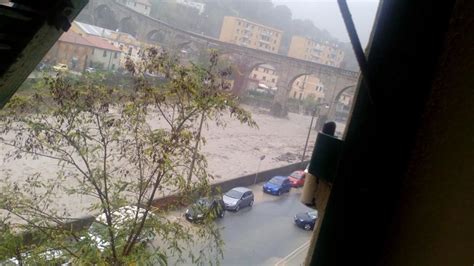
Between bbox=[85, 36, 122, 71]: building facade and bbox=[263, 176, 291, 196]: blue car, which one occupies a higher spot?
bbox=[85, 36, 122, 71]: building facade

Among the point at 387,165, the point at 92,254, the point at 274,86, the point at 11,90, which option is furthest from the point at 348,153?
the point at 274,86

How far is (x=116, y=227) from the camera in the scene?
2.17 m

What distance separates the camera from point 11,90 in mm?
608

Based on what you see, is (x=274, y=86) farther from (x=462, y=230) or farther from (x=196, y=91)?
(x=462, y=230)

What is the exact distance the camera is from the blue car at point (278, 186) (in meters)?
5.80

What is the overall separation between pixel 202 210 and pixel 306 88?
28.3ft

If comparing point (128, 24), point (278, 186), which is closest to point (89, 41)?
point (278, 186)

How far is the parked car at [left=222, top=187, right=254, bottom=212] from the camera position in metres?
4.79

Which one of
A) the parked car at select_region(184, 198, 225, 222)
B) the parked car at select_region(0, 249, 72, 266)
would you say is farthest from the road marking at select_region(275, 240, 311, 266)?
the parked car at select_region(0, 249, 72, 266)

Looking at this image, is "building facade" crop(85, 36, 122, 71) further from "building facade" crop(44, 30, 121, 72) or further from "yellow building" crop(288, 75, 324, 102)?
"yellow building" crop(288, 75, 324, 102)

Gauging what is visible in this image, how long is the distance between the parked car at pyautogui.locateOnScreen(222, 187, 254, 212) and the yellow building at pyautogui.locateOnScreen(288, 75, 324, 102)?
4559mm

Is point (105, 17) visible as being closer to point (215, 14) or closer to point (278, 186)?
point (215, 14)

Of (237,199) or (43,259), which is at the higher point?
(43,259)

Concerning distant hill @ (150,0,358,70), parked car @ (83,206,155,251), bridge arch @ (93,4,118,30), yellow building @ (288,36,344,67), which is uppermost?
distant hill @ (150,0,358,70)
